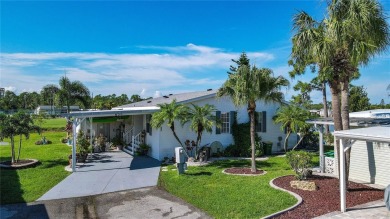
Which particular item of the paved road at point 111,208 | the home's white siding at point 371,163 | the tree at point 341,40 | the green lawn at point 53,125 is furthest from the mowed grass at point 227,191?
the green lawn at point 53,125

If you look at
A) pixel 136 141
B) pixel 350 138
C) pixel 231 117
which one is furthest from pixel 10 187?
pixel 231 117

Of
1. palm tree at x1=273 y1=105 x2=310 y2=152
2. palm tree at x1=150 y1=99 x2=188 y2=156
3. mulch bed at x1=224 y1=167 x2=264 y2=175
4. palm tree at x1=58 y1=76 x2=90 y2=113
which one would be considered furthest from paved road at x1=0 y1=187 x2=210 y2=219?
palm tree at x1=58 y1=76 x2=90 y2=113

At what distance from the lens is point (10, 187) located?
11.4 meters

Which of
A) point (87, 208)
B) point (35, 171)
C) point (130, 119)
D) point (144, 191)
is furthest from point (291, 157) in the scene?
point (130, 119)

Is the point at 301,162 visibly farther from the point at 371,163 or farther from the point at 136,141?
the point at 136,141

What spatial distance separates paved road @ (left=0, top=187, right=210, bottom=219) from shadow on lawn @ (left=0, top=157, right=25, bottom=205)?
0.63m

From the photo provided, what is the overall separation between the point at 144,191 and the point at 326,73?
7911 mm

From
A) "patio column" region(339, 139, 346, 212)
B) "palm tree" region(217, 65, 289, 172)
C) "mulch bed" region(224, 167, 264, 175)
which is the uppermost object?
"palm tree" region(217, 65, 289, 172)

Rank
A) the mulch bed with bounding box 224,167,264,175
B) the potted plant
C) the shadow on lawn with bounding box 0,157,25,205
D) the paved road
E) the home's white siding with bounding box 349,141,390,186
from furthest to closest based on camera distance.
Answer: the potted plant < the mulch bed with bounding box 224,167,264,175 < the home's white siding with bounding box 349,141,390,186 < the shadow on lawn with bounding box 0,157,25,205 < the paved road

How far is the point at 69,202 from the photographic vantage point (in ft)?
32.1

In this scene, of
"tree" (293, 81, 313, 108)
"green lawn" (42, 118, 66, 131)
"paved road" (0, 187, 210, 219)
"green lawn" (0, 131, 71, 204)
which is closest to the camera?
"paved road" (0, 187, 210, 219)

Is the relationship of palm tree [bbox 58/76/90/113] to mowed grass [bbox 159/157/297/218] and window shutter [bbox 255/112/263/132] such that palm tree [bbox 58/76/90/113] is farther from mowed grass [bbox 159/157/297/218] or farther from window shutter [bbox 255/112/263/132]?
mowed grass [bbox 159/157/297/218]

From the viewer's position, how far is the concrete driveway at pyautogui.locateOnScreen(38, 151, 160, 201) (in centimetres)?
1106

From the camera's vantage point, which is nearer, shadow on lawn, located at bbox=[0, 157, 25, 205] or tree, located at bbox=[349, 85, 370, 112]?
shadow on lawn, located at bbox=[0, 157, 25, 205]
